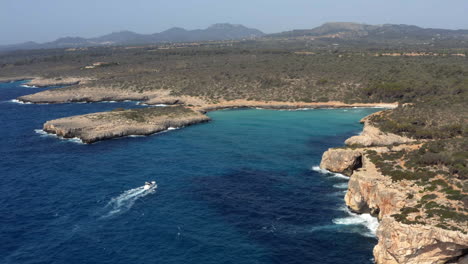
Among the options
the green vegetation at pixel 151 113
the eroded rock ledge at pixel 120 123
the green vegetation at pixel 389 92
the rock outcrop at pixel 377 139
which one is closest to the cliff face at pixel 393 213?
the green vegetation at pixel 389 92

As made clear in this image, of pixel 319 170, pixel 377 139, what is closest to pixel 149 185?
pixel 319 170

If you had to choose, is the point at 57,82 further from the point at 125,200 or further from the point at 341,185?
the point at 341,185

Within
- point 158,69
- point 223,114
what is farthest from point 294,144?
point 158,69

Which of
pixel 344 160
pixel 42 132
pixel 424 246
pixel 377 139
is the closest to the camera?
pixel 424 246

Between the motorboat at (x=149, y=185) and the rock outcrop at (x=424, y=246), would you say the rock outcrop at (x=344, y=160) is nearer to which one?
the rock outcrop at (x=424, y=246)

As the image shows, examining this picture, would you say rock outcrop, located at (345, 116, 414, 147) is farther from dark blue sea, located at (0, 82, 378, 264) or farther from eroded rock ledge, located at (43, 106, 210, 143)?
eroded rock ledge, located at (43, 106, 210, 143)

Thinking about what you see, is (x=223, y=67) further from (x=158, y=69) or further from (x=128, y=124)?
(x=128, y=124)

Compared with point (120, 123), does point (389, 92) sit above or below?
above
